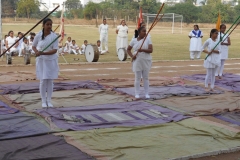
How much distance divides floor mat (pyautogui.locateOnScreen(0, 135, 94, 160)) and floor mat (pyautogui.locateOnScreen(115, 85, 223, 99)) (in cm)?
357

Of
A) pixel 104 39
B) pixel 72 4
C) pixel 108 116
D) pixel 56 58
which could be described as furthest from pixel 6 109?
pixel 72 4

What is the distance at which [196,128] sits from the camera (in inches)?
243

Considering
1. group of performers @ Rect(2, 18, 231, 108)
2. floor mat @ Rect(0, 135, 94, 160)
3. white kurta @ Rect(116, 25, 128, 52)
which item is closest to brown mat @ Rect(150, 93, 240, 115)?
group of performers @ Rect(2, 18, 231, 108)

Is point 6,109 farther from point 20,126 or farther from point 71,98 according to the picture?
point 71,98

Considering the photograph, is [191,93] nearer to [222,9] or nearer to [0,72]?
[0,72]

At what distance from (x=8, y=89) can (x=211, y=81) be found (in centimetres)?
457

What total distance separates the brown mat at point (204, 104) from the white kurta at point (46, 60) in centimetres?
215

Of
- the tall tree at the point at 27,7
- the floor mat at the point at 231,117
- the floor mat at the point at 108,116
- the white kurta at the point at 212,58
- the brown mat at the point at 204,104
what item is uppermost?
the tall tree at the point at 27,7

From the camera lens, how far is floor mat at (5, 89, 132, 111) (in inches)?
302

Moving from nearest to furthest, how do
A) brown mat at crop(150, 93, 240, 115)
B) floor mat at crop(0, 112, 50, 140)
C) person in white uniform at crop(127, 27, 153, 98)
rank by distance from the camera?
floor mat at crop(0, 112, 50, 140) < brown mat at crop(150, 93, 240, 115) < person in white uniform at crop(127, 27, 153, 98)

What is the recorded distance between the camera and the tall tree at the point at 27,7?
50.8 m

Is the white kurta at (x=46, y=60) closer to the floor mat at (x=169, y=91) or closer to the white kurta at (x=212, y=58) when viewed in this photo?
the floor mat at (x=169, y=91)

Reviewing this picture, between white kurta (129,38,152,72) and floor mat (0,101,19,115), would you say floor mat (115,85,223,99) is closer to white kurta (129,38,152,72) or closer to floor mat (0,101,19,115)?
white kurta (129,38,152,72)

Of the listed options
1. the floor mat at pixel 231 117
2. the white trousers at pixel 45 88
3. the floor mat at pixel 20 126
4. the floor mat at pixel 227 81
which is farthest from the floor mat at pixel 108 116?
the floor mat at pixel 227 81
